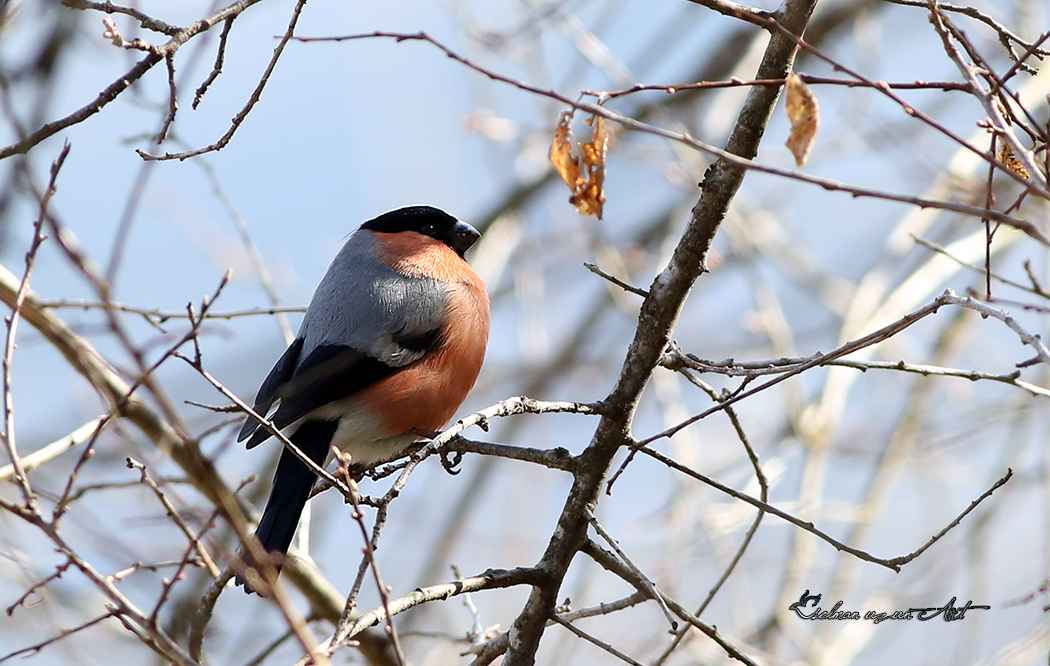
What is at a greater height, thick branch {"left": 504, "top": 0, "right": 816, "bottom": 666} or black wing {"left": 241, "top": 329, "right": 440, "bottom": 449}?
black wing {"left": 241, "top": 329, "right": 440, "bottom": 449}

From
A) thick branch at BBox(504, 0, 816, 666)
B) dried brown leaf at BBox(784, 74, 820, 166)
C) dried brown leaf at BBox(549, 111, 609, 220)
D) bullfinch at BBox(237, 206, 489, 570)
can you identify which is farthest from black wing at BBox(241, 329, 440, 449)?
dried brown leaf at BBox(784, 74, 820, 166)

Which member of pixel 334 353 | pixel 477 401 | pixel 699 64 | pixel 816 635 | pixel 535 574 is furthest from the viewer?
pixel 477 401

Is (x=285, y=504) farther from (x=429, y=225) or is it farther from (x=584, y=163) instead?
(x=429, y=225)

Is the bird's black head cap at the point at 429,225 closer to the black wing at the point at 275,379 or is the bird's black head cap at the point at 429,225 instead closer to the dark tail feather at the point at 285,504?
the black wing at the point at 275,379

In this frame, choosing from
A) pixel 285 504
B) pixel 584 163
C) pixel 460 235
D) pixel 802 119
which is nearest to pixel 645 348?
pixel 584 163

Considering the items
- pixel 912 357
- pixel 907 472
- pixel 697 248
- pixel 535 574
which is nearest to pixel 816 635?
pixel 907 472

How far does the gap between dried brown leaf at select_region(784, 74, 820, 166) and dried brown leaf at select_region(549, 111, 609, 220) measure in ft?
1.46

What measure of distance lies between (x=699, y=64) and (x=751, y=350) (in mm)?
1640

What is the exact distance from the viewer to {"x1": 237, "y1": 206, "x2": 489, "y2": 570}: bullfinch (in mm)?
3129

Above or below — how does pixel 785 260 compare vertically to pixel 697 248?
above

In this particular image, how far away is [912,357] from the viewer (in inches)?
198

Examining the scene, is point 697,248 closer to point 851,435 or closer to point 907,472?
point 907,472

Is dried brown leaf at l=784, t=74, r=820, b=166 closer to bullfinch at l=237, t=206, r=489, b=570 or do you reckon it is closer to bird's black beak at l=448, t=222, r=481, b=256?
bullfinch at l=237, t=206, r=489, b=570

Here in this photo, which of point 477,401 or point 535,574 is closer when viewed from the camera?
point 535,574
